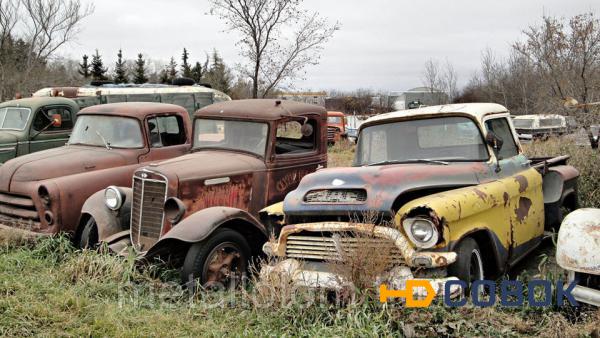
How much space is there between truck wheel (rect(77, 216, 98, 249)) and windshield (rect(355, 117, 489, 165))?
3298mm

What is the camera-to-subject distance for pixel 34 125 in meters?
9.84

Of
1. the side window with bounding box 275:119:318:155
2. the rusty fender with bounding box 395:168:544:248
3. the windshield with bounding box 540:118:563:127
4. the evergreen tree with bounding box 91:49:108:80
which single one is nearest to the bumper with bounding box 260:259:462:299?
the rusty fender with bounding box 395:168:544:248

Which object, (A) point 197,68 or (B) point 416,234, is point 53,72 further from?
(B) point 416,234

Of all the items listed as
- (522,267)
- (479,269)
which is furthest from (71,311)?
(522,267)

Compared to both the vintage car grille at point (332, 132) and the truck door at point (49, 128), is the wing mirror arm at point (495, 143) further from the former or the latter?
the vintage car grille at point (332, 132)

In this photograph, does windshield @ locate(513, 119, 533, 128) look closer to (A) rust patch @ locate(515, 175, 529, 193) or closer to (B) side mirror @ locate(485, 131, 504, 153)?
(A) rust patch @ locate(515, 175, 529, 193)

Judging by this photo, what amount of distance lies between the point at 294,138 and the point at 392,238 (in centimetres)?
339

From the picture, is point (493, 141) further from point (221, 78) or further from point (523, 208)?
point (221, 78)

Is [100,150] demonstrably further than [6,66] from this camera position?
No

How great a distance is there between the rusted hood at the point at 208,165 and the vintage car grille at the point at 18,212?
1899 millimetres

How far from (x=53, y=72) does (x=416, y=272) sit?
32.5 meters

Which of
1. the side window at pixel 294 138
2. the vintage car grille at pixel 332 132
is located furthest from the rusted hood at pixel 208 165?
the vintage car grille at pixel 332 132

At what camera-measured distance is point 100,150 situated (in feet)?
25.9

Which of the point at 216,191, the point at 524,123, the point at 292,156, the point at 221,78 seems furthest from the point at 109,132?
the point at 221,78
